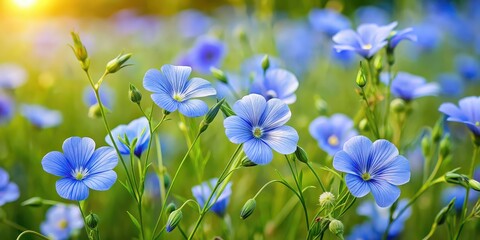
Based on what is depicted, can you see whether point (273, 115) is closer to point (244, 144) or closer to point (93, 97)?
point (244, 144)

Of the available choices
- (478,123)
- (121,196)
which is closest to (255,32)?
(121,196)

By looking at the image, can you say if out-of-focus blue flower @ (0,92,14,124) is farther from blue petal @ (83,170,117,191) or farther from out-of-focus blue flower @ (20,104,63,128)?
blue petal @ (83,170,117,191)

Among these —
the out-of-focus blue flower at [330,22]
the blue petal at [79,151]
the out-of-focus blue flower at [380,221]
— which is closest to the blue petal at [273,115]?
the blue petal at [79,151]

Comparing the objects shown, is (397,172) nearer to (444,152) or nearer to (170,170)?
(444,152)

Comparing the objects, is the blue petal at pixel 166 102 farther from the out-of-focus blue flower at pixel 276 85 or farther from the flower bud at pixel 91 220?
the out-of-focus blue flower at pixel 276 85

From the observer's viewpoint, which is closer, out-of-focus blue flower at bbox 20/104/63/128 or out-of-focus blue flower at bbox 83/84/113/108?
out-of-focus blue flower at bbox 20/104/63/128

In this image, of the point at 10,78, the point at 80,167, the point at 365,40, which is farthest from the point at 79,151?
the point at 10,78

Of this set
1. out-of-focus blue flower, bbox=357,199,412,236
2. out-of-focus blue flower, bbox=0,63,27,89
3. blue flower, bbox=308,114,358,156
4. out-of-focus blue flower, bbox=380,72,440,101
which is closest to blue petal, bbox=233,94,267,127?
blue flower, bbox=308,114,358,156
